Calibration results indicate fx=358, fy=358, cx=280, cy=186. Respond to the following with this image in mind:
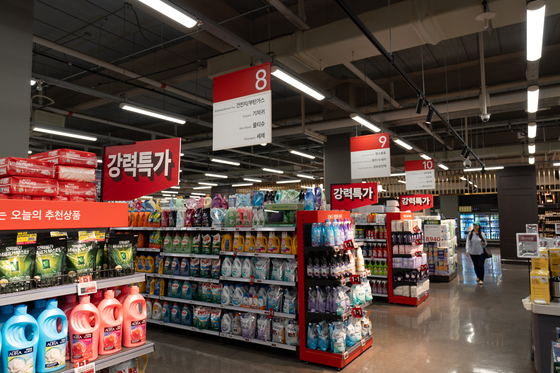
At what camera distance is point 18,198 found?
7.89 ft

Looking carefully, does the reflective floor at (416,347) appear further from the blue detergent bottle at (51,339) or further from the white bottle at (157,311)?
the blue detergent bottle at (51,339)

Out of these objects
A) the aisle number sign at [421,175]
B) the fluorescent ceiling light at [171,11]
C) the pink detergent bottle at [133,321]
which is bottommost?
the pink detergent bottle at [133,321]

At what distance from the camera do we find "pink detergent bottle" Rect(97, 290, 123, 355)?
7.91ft

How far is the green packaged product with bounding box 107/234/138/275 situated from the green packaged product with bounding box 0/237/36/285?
53cm

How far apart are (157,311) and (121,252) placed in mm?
4461

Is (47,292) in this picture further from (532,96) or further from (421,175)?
(421,175)

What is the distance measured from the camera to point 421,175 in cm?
1181

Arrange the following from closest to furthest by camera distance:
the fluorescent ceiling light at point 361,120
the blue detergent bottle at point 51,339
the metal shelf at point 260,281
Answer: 1. the blue detergent bottle at point 51,339
2. the metal shelf at point 260,281
3. the fluorescent ceiling light at point 361,120

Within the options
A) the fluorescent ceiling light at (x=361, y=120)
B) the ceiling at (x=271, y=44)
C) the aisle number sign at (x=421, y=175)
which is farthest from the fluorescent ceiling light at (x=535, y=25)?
the aisle number sign at (x=421, y=175)

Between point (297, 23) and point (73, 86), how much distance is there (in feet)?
16.9

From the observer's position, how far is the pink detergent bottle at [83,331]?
2256mm

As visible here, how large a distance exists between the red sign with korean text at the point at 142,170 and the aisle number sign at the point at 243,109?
2.86 ft

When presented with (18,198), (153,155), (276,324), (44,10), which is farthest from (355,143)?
(18,198)

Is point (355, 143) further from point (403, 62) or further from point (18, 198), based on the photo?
point (18, 198)
